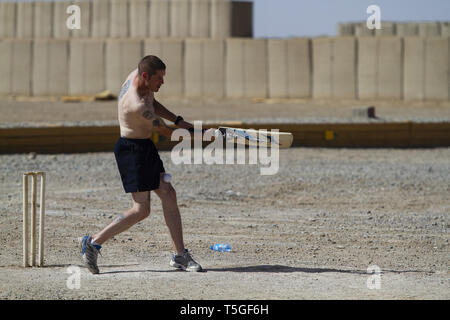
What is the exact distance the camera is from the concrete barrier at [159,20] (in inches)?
1268

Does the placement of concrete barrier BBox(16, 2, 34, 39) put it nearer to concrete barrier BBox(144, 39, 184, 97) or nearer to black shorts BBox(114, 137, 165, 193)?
concrete barrier BBox(144, 39, 184, 97)

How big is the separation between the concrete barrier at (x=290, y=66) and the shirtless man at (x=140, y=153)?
2145 cm

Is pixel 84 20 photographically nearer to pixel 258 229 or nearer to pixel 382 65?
pixel 382 65

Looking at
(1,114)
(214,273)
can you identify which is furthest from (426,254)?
(1,114)

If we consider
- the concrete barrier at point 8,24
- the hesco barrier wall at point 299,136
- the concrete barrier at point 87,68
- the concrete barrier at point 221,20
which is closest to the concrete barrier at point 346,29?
the concrete barrier at point 221,20

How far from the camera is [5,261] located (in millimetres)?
7352

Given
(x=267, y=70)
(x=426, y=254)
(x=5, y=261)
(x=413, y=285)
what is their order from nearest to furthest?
1. (x=413, y=285)
2. (x=5, y=261)
3. (x=426, y=254)
4. (x=267, y=70)

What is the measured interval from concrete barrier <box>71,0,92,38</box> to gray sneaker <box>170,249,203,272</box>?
26644mm

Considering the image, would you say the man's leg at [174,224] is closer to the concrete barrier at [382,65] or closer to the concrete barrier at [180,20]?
the concrete barrier at [382,65]

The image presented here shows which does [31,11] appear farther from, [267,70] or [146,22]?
[267,70]

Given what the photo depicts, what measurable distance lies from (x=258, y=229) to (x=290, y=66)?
769 inches

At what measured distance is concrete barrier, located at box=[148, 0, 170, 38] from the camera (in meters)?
32.2
